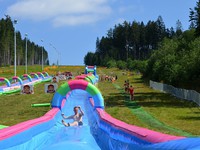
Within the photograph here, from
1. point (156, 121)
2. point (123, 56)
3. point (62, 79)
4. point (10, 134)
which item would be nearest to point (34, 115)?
point (156, 121)

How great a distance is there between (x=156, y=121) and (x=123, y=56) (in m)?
125

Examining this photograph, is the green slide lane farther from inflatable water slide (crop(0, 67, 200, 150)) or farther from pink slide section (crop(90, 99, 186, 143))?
pink slide section (crop(90, 99, 186, 143))

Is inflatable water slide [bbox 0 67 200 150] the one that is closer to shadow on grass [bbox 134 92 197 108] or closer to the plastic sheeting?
the plastic sheeting

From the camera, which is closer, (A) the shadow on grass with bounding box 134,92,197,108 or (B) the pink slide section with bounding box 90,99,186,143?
(B) the pink slide section with bounding box 90,99,186,143

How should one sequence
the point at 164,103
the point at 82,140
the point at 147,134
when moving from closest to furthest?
the point at 147,134, the point at 82,140, the point at 164,103

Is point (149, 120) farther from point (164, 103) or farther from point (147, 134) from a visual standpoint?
point (147, 134)

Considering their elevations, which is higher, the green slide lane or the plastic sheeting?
the plastic sheeting

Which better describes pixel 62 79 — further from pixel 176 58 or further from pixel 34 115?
pixel 34 115

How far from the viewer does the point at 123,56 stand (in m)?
142

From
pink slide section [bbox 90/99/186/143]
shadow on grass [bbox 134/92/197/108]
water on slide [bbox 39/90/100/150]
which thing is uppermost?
pink slide section [bbox 90/99/186/143]

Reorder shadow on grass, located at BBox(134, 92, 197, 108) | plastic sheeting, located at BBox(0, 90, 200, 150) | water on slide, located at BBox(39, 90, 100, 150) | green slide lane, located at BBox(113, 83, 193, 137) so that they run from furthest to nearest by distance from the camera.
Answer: shadow on grass, located at BBox(134, 92, 197, 108)
green slide lane, located at BBox(113, 83, 193, 137)
water on slide, located at BBox(39, 90, 100, 150)
plastic sheeting, located at BBox(0, 90, 200, 150)

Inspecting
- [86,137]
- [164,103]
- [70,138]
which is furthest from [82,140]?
[164,103]

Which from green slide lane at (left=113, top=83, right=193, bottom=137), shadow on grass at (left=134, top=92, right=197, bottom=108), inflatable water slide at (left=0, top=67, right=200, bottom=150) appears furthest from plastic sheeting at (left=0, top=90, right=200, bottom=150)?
shadow on grass at (left=134, top=92, right=197, bottom=108)

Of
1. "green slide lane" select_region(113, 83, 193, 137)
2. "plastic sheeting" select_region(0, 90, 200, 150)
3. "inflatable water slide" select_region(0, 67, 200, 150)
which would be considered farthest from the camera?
"green slide lane" select_region(113, 83, 193, 137)
